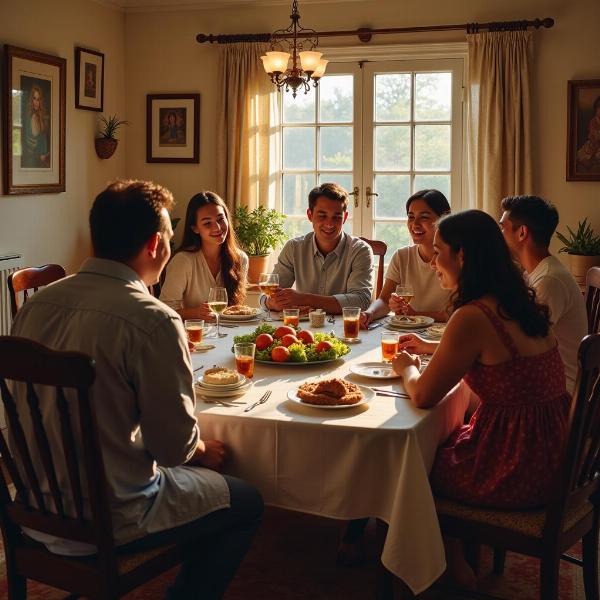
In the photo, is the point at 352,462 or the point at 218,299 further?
the point at 218,299

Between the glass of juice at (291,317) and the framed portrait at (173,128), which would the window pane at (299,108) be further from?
the glass of juice at (291,317)

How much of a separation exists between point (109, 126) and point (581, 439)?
4392 millimetres

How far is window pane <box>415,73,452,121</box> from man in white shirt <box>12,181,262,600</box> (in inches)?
155

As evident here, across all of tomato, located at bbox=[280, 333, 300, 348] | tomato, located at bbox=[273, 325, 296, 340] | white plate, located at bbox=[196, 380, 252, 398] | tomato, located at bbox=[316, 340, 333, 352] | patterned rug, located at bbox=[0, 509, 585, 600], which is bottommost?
patterned rug, located at bbox=[0, 509, 585, 600]

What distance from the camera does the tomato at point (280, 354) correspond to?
99.0 inches

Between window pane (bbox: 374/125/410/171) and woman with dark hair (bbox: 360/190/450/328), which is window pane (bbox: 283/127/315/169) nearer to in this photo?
window pane (bbox: 374/125/410/171)

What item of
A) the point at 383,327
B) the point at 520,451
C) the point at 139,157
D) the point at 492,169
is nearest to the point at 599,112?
the point at 492,169

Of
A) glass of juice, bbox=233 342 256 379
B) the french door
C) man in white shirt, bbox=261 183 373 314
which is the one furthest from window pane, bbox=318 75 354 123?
glass of juice, bbox=233 342 256 379

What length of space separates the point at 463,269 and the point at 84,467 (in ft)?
3.61

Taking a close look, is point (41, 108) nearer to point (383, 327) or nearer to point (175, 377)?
point (383, 327)

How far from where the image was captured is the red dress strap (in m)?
2.04

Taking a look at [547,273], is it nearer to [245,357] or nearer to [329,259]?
[245,357]

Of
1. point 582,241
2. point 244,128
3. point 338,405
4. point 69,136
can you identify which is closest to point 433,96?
point 244,128

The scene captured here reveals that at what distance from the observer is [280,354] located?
8.25ft
